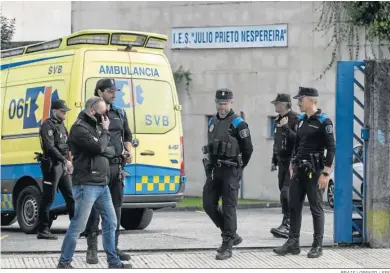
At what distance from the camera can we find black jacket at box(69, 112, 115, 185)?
10.0m

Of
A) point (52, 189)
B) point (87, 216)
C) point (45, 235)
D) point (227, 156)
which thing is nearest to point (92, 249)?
point (87, 216)

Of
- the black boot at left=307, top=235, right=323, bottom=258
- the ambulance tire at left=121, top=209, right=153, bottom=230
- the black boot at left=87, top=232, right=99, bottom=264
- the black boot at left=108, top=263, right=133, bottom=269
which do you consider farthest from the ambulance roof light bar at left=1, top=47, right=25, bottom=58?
the black boot at left=307, top=235, right=323, bottom=258

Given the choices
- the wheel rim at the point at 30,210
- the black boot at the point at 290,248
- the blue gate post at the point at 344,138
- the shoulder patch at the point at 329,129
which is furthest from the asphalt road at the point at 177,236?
the shoulder patch at the point at 329,129

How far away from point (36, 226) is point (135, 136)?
1.92 meters

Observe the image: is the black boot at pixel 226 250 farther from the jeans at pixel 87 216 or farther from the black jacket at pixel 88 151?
the black jacket at pixel 88 151

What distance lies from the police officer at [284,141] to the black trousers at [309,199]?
155 centimetres

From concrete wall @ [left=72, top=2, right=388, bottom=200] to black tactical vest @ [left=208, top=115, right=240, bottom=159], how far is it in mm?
12246

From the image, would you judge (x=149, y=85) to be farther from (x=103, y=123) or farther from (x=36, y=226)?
(x=103, y=123)

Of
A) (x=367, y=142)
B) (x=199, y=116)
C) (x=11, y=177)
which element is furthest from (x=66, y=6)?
(x=367, y=142)

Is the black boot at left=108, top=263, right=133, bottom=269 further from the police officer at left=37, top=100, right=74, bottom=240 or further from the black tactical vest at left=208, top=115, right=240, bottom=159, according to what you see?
the police officer at left=37, top=100, right=74, bottom=240

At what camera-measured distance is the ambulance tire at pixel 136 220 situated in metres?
15.0

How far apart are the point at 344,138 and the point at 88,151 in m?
3.49

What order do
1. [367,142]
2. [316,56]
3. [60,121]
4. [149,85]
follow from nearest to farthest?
[367,142], [60,121], [149,85], [316,56]

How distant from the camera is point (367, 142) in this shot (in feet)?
39.8
